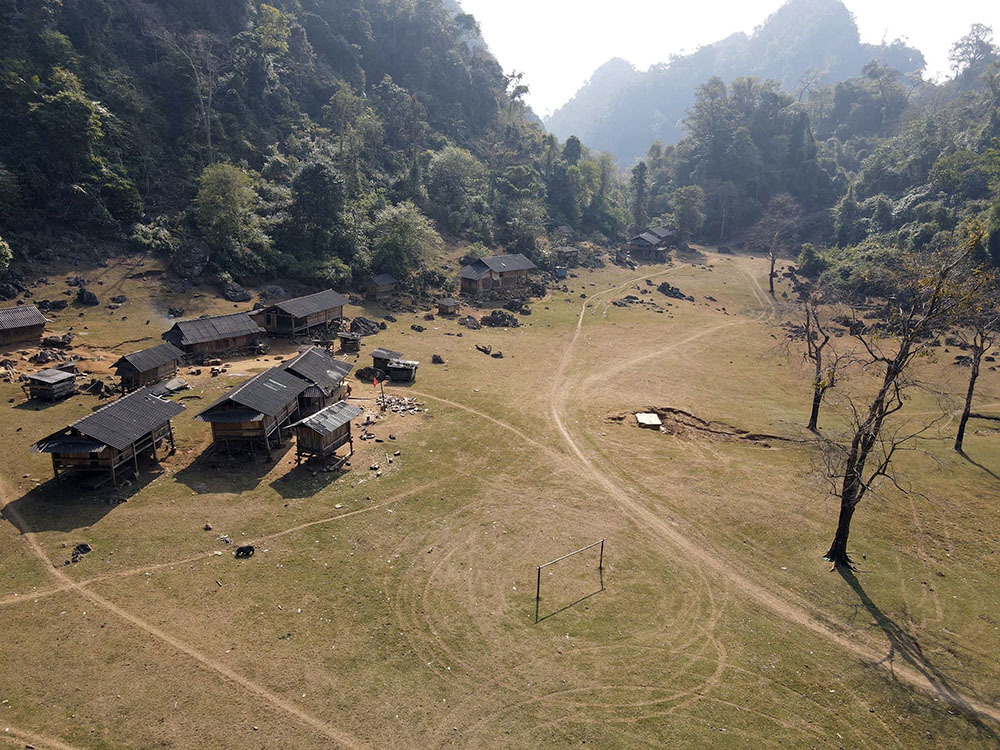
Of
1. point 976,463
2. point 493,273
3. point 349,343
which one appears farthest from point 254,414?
point 493,273

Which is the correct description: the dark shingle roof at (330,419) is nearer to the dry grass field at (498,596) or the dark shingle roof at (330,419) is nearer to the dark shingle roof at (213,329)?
the dry grass field at (498,596)

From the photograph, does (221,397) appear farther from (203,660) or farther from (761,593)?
(761,593)

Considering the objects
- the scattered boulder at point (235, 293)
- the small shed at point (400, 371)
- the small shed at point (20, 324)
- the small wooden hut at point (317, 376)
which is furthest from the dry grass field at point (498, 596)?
the scattered boulder at point (235, 293)

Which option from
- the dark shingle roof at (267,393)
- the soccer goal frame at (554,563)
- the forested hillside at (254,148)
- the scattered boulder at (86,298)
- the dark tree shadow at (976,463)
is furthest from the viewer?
the forested hillside at (254,148)

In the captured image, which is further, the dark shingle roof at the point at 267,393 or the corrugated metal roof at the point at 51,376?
the corrugated metal roof at the point at 51,376

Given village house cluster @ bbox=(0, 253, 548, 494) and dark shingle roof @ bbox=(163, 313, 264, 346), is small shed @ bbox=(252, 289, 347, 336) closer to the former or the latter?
village house cluster @ bbox=(0, 253, 548, 494)

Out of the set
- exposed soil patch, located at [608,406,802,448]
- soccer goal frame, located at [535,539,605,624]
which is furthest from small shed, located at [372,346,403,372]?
soccer goal frame, located at [535,539,605,624]

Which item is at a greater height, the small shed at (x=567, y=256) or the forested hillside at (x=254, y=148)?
the forested hillside at (x=254, y=148)
